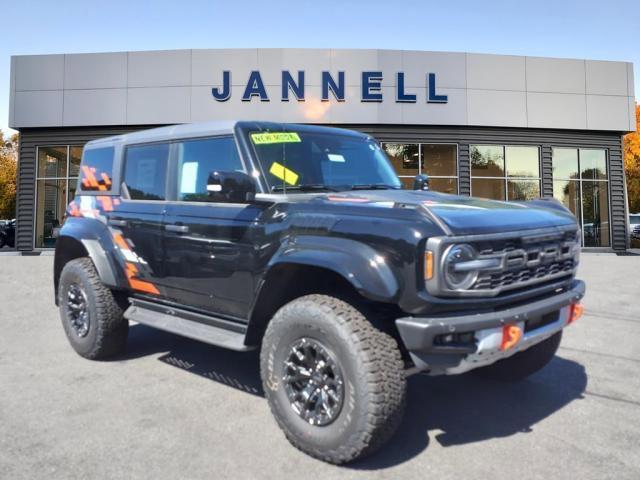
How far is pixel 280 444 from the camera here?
9.68ft

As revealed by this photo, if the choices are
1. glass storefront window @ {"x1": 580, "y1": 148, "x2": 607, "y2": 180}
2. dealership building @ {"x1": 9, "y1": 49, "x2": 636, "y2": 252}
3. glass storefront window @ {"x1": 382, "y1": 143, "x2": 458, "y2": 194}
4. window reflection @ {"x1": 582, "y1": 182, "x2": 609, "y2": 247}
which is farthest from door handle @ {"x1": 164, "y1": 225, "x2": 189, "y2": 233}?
window reflection @ {"x1": 582, "y1": 182, "x2": 609, "y2": 247}

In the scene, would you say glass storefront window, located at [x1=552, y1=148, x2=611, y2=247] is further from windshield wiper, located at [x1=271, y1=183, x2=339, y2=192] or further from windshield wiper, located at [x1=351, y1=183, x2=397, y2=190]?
windshield wiper, located at [x1=271, y1=183, x2=339, y2=192]

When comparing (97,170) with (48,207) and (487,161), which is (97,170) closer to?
(48,207)

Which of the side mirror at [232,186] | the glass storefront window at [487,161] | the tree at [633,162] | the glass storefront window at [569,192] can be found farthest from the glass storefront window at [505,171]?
the side mirror at [232,186]

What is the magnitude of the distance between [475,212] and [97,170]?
3724mm

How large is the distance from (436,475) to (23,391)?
123 inches

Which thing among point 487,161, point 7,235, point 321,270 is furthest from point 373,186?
point 7,235

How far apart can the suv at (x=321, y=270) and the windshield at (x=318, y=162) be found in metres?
0.01

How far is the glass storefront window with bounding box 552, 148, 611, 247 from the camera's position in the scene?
728 inches

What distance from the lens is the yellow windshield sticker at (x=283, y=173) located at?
3.39 metres

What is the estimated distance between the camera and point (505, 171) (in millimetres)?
18047

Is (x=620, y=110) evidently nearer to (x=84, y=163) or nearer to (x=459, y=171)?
(x=459, y=171)

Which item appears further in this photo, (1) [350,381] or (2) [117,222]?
(2) [117,222]

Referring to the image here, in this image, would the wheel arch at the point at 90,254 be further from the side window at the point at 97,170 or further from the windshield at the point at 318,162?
the windshield at the point at 318,162
